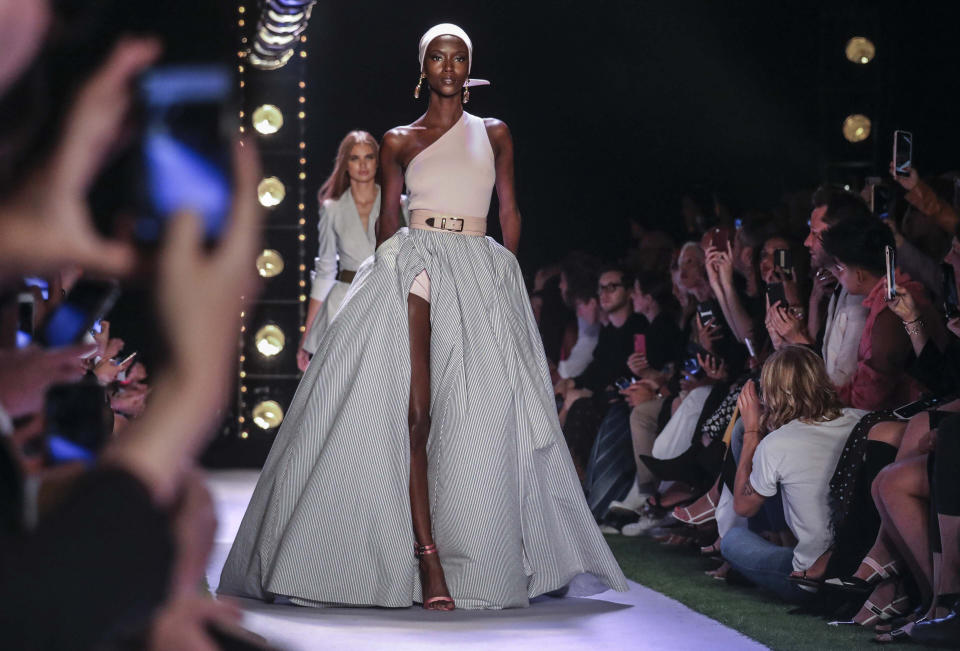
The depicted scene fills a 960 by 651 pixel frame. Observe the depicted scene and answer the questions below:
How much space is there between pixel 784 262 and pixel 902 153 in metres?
0.58

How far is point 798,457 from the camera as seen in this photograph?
363 centimetres

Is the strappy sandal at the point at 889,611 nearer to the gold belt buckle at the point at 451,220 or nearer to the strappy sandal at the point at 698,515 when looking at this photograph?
the strappy sandal at the point at 698,515

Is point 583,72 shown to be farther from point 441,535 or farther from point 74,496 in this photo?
point 74,496

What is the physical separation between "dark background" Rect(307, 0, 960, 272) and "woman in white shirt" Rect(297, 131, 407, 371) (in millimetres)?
2972

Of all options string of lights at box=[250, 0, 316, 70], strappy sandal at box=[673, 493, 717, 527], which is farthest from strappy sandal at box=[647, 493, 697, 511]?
string of lights at box=[250, 0, 316, 70]

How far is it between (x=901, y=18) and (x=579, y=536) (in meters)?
4.75

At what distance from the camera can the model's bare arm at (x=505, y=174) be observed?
12.2 feet

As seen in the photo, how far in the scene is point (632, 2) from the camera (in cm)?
841

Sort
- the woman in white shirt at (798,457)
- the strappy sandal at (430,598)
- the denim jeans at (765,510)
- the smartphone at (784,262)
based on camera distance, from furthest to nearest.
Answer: the smartphone at (784,262) < the denim jeans at (765,510) < the woman in white shirt at (798,457) < the strappy sandal at (430,598)

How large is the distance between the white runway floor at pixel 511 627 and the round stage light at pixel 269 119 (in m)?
5.24

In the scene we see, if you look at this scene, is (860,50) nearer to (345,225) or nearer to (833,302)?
(345,225)

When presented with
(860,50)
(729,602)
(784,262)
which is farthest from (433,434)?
(860,50)

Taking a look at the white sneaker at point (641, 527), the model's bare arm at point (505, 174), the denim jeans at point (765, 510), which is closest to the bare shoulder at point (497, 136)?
the model's bare arm at point (505, 174)

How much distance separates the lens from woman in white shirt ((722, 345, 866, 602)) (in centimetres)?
359
